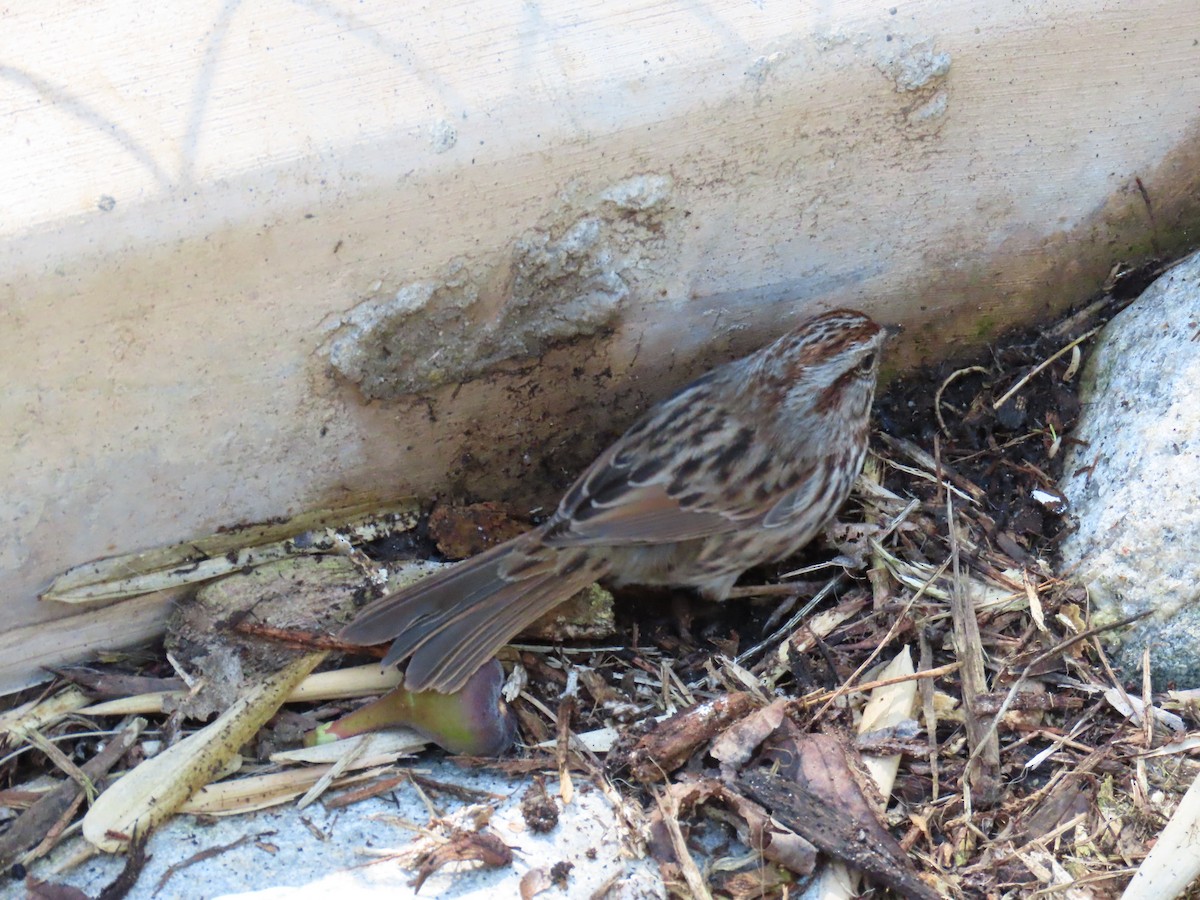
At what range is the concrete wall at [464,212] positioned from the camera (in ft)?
9.03

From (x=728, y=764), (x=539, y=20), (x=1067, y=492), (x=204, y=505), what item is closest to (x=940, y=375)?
(x=1067, y=492)

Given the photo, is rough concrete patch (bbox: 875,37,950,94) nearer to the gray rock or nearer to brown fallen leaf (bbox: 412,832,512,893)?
the gray rock

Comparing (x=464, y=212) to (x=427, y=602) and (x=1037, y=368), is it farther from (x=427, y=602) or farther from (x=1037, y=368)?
(x=1037, y=368)

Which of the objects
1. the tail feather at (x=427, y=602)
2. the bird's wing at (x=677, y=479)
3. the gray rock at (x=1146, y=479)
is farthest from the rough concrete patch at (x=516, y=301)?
the gray rock at (x=1146, y=479)

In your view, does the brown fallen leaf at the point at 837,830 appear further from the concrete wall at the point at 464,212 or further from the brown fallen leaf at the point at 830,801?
the concrete wall at the point at 464,212

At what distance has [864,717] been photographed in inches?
130

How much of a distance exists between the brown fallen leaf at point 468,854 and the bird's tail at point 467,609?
497mm

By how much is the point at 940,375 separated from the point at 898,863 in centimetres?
172

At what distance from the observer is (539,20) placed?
2.90 m

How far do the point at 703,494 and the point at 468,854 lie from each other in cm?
137

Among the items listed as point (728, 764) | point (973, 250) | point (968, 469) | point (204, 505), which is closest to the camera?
point (728, 764)

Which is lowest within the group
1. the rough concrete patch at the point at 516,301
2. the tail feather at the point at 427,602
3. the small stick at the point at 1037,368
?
the tail feather at the point at 427,602

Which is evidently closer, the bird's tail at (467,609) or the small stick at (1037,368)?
the bird's tail at (467,609)

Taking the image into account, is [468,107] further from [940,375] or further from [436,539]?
[940,375]
